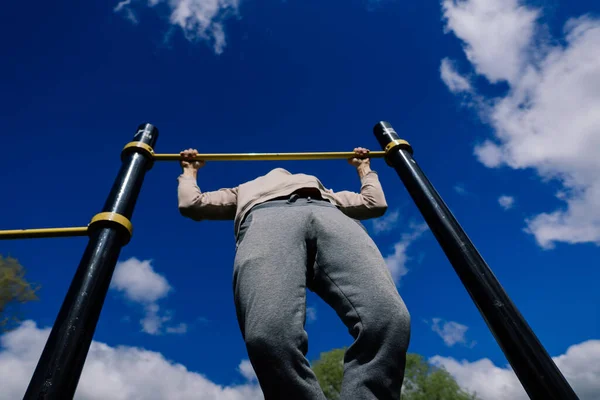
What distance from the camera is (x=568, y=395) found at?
128 cm

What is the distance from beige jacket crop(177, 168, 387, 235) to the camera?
6.75 feet

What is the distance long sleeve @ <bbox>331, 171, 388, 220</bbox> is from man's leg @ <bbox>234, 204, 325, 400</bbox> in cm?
59

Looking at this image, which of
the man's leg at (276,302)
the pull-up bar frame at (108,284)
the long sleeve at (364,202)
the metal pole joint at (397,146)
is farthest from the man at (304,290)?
the metal pole joint at (397,146)

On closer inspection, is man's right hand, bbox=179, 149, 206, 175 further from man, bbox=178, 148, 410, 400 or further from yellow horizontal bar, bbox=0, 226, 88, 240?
yellow horizontal bar, bbox=0, 226, 88, 240

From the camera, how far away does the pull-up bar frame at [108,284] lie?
1.24 m

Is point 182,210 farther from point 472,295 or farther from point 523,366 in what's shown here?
point 523,366

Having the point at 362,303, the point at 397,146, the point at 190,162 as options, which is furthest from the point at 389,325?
the point at 190,162

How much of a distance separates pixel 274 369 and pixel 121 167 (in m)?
1.44

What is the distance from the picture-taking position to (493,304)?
1547mm

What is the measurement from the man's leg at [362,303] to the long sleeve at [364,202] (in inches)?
19.4

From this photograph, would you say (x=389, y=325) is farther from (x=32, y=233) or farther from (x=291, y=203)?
(x=32, y=233)

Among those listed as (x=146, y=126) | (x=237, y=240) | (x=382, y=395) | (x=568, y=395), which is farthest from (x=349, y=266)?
(x=146, y=126)

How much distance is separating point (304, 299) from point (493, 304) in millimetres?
726

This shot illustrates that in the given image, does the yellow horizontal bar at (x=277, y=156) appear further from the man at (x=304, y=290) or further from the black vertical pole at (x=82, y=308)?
the black vertical pole at (x=82, y=308)
